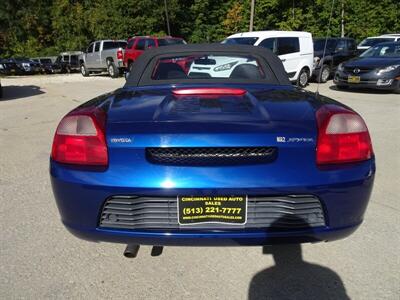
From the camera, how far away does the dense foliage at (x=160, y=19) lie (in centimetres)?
2850

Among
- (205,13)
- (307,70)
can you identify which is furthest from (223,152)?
(205,13)

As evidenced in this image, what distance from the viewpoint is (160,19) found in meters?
34.9

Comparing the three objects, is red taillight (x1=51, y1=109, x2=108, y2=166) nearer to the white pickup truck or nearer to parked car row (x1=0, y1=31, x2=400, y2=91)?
parked car row (x1=0, y1=31, x2=400, y2=91)

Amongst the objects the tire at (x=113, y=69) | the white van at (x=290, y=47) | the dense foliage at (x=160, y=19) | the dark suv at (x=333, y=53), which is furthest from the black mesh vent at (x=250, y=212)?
the dense foliage at (x=160, y=19)

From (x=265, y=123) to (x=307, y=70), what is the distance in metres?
12.4

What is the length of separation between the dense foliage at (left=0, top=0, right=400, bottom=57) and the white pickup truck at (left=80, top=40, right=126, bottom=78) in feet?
39.7

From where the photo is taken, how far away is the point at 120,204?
212 cm

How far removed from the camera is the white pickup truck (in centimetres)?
1938

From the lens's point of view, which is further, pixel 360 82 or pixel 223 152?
pixel 360 82

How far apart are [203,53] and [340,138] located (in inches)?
70.1

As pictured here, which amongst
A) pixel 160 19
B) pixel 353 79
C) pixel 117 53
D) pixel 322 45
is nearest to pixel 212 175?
pixel 353 79

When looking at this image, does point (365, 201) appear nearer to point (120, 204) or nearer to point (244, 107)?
point (244, 107)

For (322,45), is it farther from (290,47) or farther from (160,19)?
(160,19)

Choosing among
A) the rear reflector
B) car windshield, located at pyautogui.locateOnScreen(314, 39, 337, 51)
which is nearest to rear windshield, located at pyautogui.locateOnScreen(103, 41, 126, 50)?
car windshield, located at pyautogui.locateOnScreen(314, 39, 337, 51)
